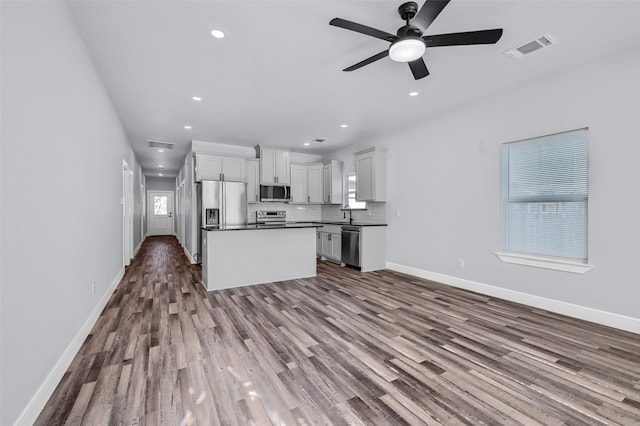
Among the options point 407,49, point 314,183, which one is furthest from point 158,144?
point 407,49

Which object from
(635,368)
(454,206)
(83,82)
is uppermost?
(83,82)

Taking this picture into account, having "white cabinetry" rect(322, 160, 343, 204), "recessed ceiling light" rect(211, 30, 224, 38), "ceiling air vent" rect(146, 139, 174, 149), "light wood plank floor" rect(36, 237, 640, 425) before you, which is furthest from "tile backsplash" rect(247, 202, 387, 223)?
"recessed ceiling light" rect(211, 30, 224, 38)

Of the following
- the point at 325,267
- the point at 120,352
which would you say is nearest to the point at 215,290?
the point at 120,352

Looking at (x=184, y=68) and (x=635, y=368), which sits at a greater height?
(x=184, y=68)

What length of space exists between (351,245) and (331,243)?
2.72ft

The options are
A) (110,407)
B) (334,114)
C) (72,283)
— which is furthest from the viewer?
(334,114)

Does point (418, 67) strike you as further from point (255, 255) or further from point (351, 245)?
point (351, 245)

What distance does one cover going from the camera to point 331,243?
6508 mm

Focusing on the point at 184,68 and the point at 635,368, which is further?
the point at 184,68

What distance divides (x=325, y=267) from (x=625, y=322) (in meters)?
4.28

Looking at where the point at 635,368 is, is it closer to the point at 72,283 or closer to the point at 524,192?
the point at 524,192

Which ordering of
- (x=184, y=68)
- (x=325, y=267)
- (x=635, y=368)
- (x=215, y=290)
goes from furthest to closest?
(x=325, y=267) → (x=215, y=290) → (x=184, y=68) → (x=635, y=368)

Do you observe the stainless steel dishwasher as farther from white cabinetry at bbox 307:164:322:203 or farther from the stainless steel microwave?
the stainless steel microwave

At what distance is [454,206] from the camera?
4469 mm
